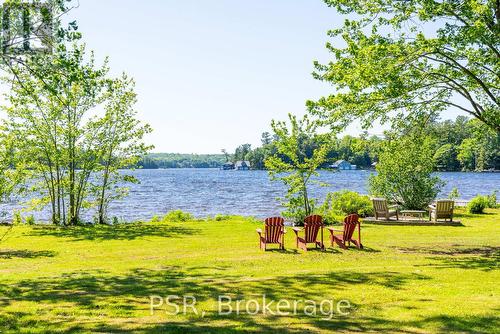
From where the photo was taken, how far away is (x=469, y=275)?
352 inches

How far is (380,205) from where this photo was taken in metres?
20.7

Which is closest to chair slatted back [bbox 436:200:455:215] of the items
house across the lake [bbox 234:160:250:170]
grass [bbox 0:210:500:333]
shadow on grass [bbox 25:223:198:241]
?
grass [bbox 0:210:500:333]

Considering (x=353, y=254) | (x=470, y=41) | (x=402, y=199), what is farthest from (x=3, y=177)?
(x=402, y=199)

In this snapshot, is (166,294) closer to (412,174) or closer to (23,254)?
(23,254)

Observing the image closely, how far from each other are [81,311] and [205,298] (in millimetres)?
1806

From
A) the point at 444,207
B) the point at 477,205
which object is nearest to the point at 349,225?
the point at 444,207

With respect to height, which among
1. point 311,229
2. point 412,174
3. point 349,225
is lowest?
point 311,229

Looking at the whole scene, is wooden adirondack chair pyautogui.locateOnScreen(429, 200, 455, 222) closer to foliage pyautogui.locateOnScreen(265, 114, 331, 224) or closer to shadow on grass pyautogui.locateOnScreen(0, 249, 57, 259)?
foliage pyautogui.locateOnScreen(265, 114, 331, 224)

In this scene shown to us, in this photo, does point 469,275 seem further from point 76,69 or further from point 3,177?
point 3,177

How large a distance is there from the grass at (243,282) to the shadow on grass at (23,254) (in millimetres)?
29

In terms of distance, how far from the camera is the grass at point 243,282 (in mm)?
5758

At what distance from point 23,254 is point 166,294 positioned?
753cm

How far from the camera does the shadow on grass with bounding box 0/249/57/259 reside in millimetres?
12552

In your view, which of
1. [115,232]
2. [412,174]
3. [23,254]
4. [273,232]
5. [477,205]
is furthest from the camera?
[412,174]
